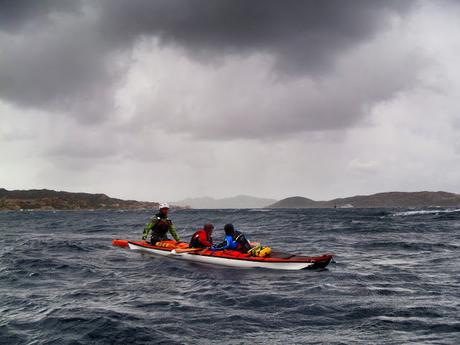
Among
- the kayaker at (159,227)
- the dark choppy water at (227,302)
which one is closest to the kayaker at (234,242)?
the dark choppy water at (227,302)

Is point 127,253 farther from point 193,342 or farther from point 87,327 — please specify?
point 193,342

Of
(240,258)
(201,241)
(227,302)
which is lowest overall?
(227,302)

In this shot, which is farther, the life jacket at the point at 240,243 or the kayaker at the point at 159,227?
the kayaker at the point at 159,227

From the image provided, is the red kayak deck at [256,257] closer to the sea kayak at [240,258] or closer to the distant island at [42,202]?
the sea kayak at [240,258]

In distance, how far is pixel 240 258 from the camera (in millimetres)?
16938

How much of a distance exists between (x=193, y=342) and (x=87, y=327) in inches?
109

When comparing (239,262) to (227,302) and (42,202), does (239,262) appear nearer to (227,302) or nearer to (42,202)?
(227,302)

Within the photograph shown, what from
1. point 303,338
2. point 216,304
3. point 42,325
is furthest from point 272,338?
point 42,325

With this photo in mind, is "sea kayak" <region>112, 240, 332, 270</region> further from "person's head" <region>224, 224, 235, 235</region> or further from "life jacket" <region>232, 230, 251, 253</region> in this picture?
"person's head" <region>224, 224, 235, 235</region>

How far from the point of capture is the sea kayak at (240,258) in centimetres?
1599

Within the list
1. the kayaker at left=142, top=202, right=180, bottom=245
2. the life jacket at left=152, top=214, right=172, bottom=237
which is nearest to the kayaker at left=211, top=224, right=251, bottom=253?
the kayaker at left=142, top=202, right=180, bottom=245

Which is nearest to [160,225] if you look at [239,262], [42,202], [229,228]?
[229,228]

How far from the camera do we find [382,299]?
11352 millimetres

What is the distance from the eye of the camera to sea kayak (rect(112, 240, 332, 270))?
16.0m
